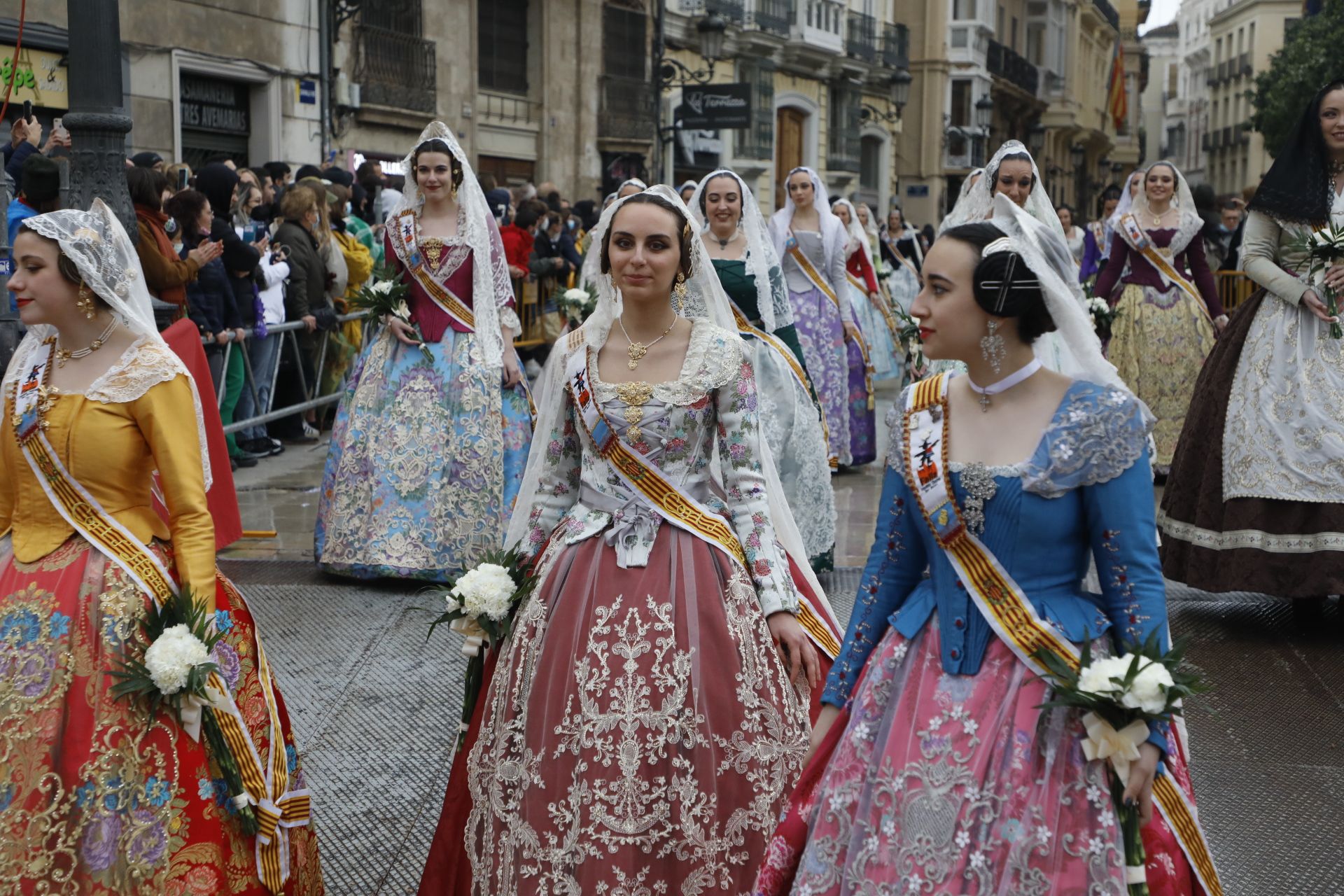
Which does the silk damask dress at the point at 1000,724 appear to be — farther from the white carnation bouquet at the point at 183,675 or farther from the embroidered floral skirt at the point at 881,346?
the embroidered floral skirt at the point at 881,346

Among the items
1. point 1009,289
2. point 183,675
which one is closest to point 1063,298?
point 1009,289

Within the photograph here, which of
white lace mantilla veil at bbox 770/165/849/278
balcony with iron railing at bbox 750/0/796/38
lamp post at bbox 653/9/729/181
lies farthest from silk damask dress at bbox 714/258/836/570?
balcony with iron railing at bbox 750/0/796/38

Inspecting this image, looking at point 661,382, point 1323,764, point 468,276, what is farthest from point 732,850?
point 468,276

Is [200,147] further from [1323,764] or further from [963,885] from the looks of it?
[963,885]

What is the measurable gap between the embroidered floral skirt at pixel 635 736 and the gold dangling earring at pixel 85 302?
49.6 inches

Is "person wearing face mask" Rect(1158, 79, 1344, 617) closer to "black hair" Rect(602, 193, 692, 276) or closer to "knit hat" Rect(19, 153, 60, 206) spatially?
"black hair" Rect(602, 193, 692, 276)

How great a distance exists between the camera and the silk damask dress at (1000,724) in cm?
272

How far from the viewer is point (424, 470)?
723 centimetres

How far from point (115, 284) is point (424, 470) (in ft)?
11.7

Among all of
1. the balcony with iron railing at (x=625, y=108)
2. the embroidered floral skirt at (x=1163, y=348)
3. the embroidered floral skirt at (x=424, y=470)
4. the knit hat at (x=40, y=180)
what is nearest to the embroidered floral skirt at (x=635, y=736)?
the embroidered floral skirt at (x=424, y=470)

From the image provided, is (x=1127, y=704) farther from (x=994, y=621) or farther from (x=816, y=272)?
(x=816, y=272)

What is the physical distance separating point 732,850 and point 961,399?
3.90 feet

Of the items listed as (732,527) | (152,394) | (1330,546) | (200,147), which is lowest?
(1330,546)

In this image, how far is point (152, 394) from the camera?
3.62 metres
